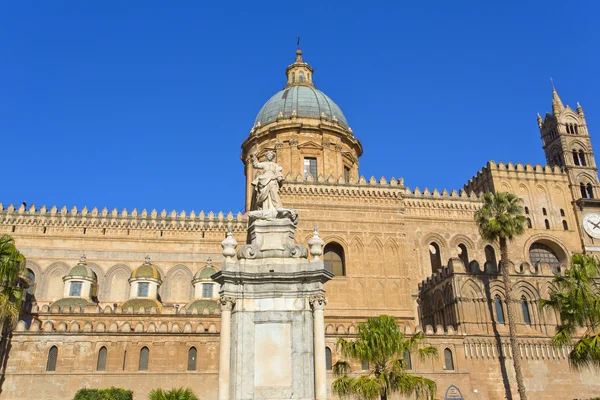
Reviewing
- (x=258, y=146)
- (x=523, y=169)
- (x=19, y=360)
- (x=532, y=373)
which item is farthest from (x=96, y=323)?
(x=523, y=169)

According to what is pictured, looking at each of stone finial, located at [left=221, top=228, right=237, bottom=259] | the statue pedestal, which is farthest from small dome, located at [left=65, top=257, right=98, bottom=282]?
the statue pedestal

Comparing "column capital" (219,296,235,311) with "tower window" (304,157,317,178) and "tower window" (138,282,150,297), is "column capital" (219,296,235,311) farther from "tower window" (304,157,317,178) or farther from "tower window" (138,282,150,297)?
"tower window" (304,157,317,178)

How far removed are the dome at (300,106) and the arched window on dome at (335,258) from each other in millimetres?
12592

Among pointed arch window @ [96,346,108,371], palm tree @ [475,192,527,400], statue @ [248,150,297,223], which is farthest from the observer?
palm tree @ [475,192,527,400]

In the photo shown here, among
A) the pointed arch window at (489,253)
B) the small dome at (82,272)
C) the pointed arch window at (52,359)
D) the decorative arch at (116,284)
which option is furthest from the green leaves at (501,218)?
the small dome at (82,272)

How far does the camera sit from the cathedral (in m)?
27.1

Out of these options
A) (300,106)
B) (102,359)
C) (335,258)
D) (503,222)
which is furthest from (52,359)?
(300,106)

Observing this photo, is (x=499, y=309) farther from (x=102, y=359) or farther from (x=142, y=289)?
(x=102, y=359)

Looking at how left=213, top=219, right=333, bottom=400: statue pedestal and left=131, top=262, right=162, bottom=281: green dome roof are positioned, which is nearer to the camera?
left=213, top=219, right=333, bottom=400: statue pedestal

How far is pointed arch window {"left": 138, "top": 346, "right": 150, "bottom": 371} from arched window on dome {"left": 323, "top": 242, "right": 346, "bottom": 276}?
484 inches

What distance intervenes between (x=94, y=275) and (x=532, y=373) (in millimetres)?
25392

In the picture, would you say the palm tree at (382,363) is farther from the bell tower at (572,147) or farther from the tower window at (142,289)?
the bell tower at (572,147)

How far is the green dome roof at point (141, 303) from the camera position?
1249 inches

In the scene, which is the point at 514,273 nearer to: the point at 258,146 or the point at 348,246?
the point at 348,246
